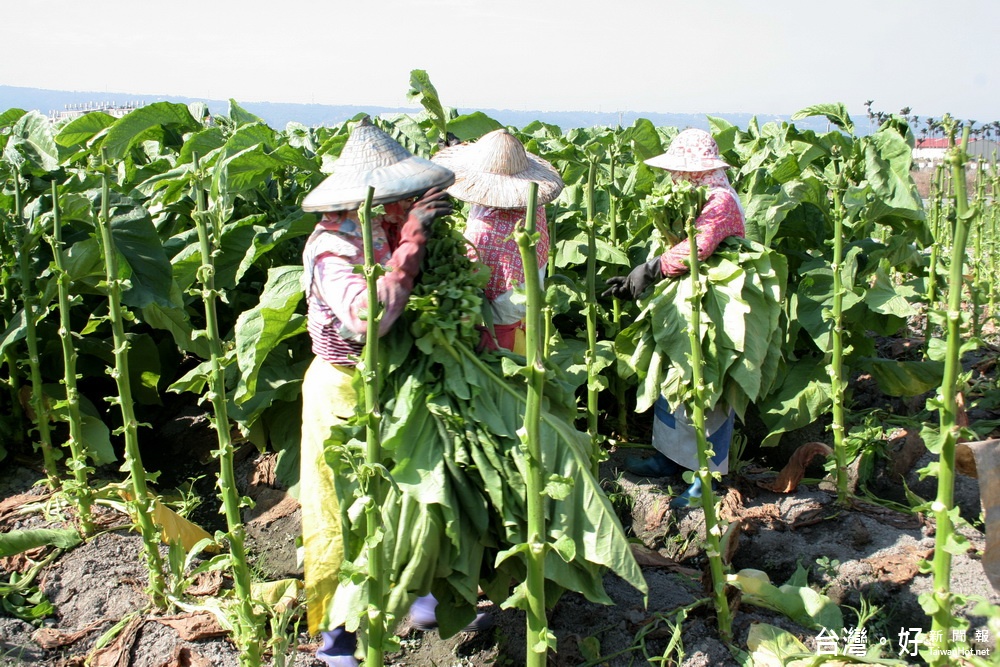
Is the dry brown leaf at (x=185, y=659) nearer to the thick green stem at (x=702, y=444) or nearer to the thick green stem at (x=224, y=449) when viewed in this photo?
the thick green stem at (x=224, y=449)

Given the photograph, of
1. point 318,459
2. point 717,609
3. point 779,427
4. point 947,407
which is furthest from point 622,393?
point 947,407

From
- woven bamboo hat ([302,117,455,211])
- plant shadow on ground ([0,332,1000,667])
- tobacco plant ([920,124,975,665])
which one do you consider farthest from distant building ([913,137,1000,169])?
plant shadow on ground ([0,332,1000,667])

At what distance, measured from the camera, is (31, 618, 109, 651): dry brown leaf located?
2717 mm

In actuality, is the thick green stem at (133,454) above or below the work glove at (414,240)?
below

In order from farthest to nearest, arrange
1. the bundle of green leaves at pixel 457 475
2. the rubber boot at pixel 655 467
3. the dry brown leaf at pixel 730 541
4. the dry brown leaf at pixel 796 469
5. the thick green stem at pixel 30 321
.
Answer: the rubber boot at pixel 655 467
the dry brown leaf at pixel 796 469
the thick green stem at pixel 30 321
the dry brown leaf at pixel 730 541
the bundle of green leaves at pixel 457 475

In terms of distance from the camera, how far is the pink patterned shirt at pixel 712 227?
346 centimetres

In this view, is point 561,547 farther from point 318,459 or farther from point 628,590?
point 628,590

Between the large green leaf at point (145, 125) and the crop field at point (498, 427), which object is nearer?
the crop field at point (498, 427)

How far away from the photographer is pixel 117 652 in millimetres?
2658

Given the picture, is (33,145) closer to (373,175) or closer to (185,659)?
(373,175)

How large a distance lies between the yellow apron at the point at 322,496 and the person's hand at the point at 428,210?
0.51 m

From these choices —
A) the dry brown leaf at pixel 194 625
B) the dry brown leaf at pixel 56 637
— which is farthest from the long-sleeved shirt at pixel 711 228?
the dry brown leaf at pixel 56 637

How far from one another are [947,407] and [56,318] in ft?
12.4

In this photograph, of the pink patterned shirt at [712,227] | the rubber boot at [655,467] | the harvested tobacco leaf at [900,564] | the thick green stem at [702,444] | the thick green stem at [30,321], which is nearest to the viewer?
the thick green stem at [702,444]
